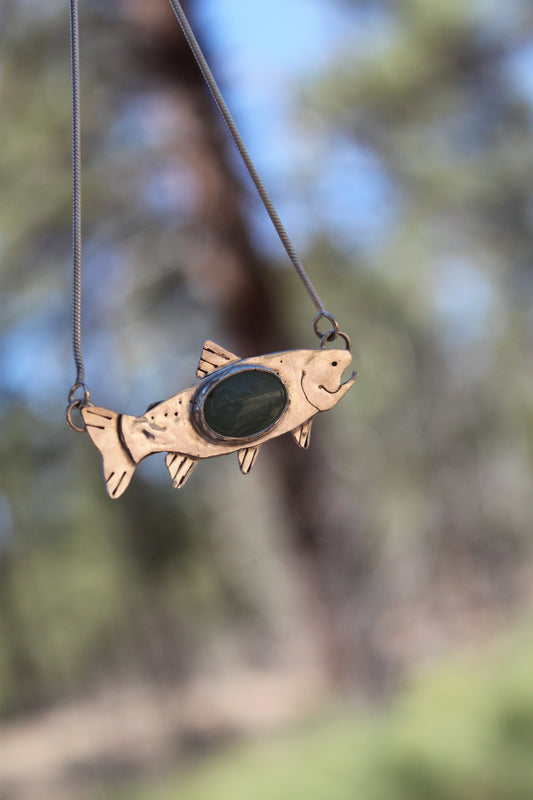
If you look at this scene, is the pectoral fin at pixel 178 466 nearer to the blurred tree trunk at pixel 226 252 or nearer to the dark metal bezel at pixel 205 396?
the dark metal bezel at pixel 205 396

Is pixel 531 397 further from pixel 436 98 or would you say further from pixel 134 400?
pixel 134 400

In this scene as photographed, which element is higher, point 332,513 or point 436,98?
point 436,98

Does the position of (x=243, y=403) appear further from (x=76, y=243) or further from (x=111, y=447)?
(x=76, y=243)

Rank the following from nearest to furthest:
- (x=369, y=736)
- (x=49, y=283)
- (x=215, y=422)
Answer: (x=215, y=422)
(x=369, y=736)
(x=49, y=283)

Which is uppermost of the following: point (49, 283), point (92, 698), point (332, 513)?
point (49, 283)

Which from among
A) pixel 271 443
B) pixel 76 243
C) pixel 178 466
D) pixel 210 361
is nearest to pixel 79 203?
pixel 76 243

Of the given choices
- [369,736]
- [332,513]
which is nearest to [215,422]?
[332,513]

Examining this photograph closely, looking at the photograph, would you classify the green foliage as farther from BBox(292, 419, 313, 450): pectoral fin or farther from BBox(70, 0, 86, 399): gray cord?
BBox(70, 0, 86, 399): gray cord
